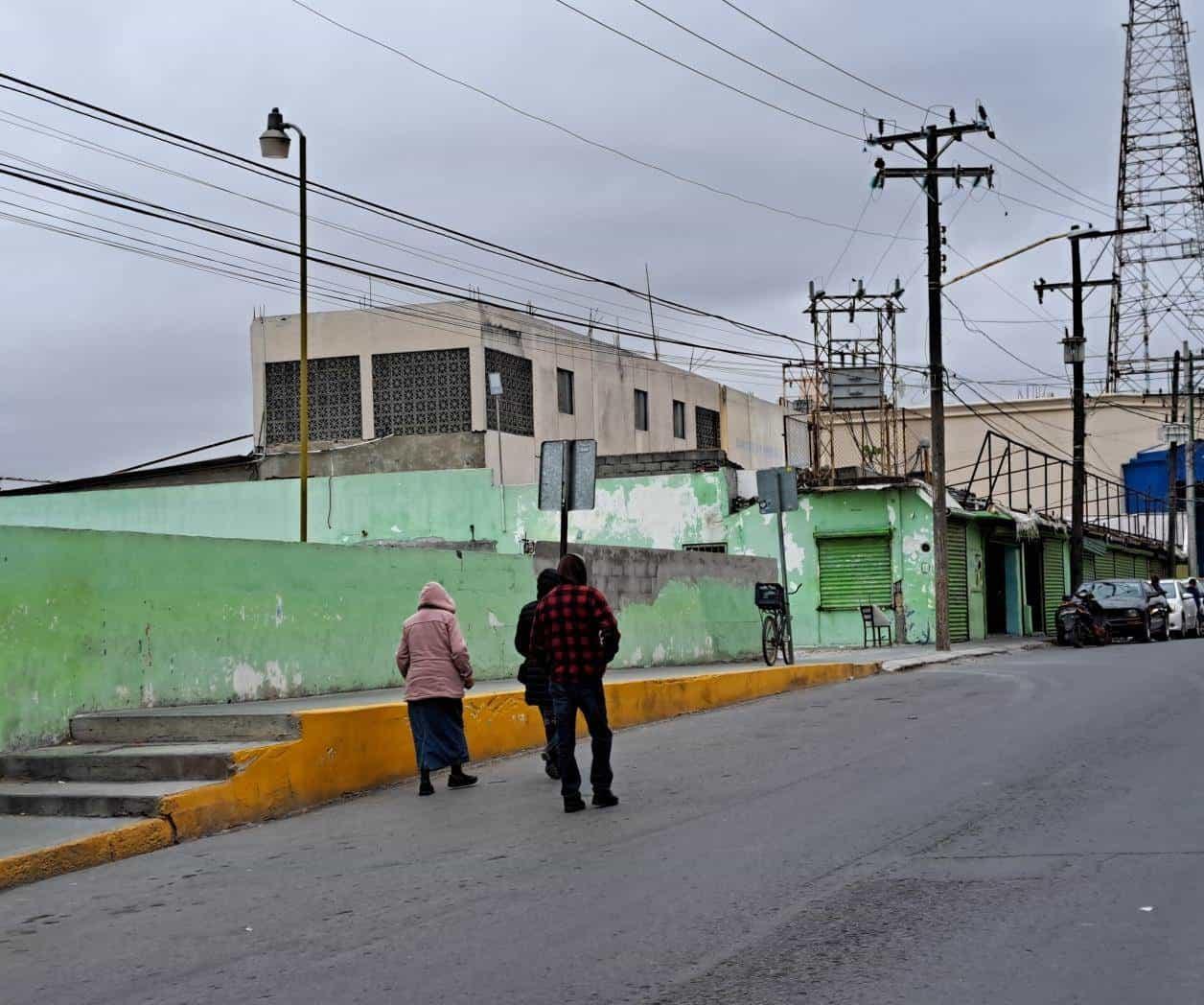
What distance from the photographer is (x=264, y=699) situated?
14875 millimetres

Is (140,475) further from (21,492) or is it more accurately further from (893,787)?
(893,787)

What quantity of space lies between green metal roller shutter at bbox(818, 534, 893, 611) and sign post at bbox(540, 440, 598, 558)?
66.9ft

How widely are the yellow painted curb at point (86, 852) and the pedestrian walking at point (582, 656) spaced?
2.80 m

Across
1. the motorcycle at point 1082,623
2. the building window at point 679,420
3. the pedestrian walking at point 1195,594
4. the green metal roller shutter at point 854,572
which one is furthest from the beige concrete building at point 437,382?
the pedestrian walking at point 1195,594

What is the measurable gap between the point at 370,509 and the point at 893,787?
26628 millimetres

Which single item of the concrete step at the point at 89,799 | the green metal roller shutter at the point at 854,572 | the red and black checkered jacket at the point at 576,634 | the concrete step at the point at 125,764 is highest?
the green metal roller shutter at the point at 854,572

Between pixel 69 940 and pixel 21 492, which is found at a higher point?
pixel 21 492

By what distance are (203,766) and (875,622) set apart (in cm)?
2247

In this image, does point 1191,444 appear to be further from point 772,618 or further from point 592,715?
point 592,715

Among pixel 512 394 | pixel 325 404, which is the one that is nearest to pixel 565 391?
pixel 512 394

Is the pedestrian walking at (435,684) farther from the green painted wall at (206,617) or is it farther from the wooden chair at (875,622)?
the wooden chair at (875,622)

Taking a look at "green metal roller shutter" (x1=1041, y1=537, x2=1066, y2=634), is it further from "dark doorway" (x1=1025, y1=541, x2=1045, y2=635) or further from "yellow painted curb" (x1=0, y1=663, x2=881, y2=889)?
"yellow painted curb" (x1=0, y1=663, x2=881, y2=889)

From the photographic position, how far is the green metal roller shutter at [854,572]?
3522cm

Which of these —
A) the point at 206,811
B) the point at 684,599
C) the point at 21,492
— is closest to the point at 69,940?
the point at 206,811
